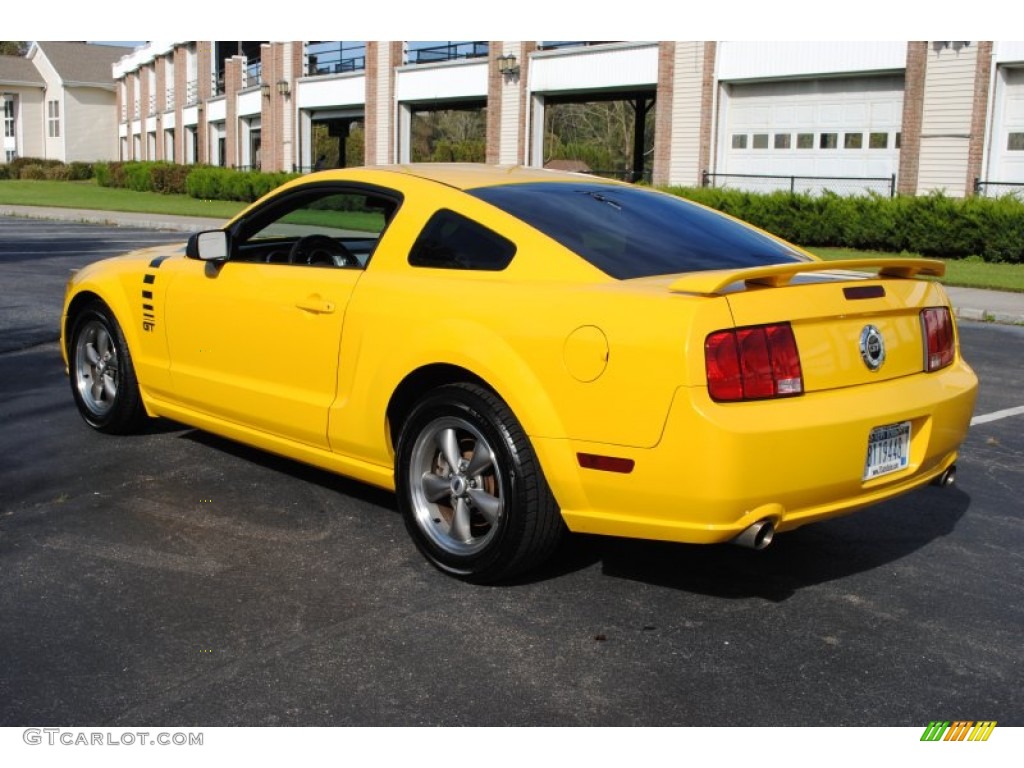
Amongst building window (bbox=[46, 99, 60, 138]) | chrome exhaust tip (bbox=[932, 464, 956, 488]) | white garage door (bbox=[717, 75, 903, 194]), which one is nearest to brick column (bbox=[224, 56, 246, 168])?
white garage door (bbox=[717, 75, 903, 194])

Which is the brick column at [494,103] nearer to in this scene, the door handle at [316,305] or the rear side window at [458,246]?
the door handle at [316,305]

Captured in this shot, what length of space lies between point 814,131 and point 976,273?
31.6ft

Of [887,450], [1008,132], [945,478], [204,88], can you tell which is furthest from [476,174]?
[204,88]

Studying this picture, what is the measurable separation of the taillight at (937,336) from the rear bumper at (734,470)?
1.03 ft

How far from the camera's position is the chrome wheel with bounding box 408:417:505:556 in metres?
4.43

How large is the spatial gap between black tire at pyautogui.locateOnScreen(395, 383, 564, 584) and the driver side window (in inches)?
40.7

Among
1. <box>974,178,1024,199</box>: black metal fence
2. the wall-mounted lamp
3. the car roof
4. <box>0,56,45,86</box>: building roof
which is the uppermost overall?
<box>0,56,45,86</box>: building roof

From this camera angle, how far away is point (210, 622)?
4.09 meters

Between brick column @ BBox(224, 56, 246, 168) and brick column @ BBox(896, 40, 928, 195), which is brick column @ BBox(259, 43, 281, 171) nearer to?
brick column @ BBox(224, 56, 246, 168)

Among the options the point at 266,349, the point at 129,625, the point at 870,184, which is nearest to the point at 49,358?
the point at 266,349

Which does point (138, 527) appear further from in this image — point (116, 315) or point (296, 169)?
point (296, 169)

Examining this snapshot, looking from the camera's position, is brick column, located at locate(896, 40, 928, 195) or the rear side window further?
brick column, located at locate(896, 40, 928, 195)

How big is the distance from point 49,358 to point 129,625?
560cm

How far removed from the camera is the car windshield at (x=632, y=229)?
454cm
